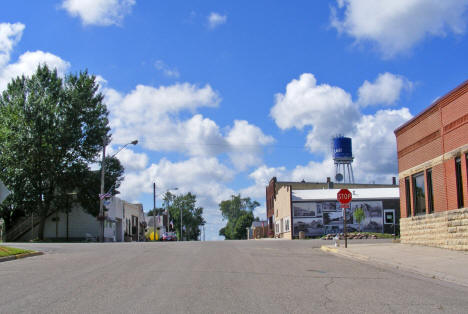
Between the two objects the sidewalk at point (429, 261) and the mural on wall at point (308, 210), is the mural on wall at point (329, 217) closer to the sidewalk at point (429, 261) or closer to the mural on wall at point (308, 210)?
the mural on wall at point (308, 210)

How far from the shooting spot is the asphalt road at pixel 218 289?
8.45 metres

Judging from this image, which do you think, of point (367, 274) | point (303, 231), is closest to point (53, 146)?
point (303, 231)

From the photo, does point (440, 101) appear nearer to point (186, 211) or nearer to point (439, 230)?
point (439, 230)

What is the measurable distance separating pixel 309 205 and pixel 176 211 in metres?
73.2

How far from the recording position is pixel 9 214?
5138 cm

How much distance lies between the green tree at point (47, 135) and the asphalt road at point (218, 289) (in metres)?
33.6

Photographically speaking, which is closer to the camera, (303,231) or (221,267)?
(221,267)

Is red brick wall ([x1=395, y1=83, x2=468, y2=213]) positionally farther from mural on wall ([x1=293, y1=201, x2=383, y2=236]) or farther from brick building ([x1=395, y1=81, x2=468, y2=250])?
mural on wall ([x1=293, y1=201, x2=383, y2=236])

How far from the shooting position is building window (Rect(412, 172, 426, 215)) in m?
24.4

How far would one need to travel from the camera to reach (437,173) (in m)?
22.5

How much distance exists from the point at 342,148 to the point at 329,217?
2172 centimetres

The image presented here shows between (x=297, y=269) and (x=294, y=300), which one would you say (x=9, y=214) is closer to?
(x=297, y=269)

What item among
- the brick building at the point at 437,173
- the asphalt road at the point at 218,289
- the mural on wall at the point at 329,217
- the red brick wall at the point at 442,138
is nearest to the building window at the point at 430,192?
the brick building at the point at 437,173

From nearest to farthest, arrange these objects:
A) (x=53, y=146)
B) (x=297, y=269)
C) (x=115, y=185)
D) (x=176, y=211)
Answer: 1. (x=297, y=269)
2. (x=53, y=146)
3. (x=115, y=185)
4. (x=176, y=211)
